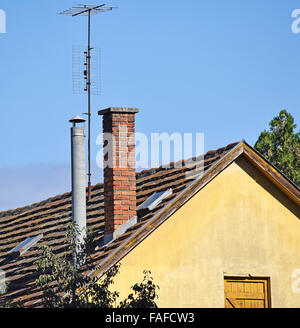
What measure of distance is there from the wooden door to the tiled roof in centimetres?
224

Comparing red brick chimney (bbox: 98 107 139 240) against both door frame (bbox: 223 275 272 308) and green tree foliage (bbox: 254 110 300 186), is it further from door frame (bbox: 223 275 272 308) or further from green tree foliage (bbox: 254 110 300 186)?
green tree foliage (bbox: 254 110 300 186)

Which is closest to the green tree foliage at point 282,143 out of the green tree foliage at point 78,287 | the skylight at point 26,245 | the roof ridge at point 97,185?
the roof ridge at point 97,185

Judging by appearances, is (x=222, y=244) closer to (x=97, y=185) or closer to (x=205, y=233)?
(x=205, y=233)

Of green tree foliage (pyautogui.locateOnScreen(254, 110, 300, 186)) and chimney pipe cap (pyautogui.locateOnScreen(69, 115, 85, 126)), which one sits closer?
chimney pipe cap (pyautogui.locateOnScreen(69, 115, 85, 126))

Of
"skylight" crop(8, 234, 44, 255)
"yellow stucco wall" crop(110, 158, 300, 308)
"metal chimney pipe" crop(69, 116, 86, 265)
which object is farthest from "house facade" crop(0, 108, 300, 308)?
"skylight" crop(8, 234, 44, 255)

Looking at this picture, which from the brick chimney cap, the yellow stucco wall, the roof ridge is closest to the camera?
the yellow stucco wall

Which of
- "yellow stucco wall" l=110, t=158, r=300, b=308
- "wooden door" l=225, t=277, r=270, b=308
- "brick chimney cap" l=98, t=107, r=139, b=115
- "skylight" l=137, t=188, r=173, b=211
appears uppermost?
"brick chimney cap" l=98, t=107, r=139, b=115

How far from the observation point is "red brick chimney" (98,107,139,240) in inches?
755

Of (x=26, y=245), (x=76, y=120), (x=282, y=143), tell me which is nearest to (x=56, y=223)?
(x=26, y=245)

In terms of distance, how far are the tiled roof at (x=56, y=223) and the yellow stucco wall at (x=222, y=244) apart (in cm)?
54

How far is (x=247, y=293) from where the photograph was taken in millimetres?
18969

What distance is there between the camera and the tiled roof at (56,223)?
18719 mm
